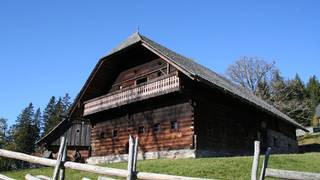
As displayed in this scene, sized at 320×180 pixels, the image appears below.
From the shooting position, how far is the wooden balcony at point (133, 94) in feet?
83.6

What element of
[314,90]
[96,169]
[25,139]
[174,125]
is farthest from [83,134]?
[314,90]

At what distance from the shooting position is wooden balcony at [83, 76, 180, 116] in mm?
25481

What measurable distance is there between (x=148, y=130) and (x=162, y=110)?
170 centimetres

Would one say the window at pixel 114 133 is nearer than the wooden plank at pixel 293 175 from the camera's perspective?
No

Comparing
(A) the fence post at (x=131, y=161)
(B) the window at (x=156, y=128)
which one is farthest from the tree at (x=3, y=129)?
(A) the fence post at (x=131, y=161)

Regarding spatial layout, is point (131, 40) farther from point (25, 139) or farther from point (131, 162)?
point (25, 139)

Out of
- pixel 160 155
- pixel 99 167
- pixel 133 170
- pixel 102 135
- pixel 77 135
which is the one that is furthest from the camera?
pixel 77 135

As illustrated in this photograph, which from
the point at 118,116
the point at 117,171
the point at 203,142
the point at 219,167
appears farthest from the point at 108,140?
the point at 117,171

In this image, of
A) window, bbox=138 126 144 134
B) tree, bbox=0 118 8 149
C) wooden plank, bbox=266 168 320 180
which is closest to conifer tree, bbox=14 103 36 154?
tree, bbox=0 118 8 149

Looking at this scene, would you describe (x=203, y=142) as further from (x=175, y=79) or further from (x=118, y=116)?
(x=118, y=116)

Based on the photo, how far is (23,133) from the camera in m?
79.1

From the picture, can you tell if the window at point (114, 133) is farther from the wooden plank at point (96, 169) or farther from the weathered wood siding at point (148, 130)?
the wooden plank at point (96, 169)

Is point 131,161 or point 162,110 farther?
point 162,110

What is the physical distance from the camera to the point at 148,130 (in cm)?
2814
